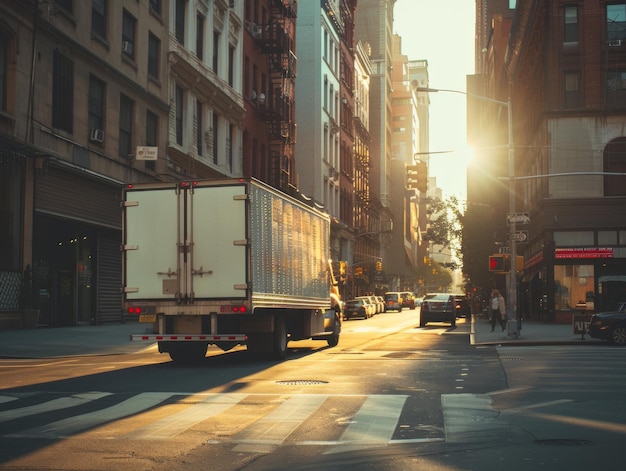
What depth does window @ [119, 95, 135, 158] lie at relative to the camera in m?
34.9

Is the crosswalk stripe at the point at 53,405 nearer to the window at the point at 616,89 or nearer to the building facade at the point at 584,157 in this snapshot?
the building facade at the point at 584,157

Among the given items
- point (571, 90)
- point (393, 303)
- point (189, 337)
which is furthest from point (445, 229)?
point (189, 337)

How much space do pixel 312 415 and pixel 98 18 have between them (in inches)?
1024

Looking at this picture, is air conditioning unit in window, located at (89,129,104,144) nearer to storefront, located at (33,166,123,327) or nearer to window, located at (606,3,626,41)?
storefront, located at (33,166,123,327)

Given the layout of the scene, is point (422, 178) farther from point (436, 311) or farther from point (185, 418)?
point (436, 311)

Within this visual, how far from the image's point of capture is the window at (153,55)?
3769 cm

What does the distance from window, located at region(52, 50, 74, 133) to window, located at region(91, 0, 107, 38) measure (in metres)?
2.62

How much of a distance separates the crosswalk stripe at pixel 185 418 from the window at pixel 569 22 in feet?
125

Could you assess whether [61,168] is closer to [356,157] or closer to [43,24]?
[43,24]

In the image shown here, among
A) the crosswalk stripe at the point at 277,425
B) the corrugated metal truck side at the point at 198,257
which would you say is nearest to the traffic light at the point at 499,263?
the corrugated metal truck side at the point at 198,257

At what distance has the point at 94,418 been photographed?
412 inches

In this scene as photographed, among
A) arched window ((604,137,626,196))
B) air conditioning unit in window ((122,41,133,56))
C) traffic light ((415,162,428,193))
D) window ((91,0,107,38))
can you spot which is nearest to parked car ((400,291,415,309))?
arched window ((604,137,626,196))

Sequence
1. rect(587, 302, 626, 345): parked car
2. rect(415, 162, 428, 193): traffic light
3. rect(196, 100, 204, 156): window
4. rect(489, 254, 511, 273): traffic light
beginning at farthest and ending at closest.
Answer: rect(196, 100, 204, 156): window
rect(489, 254, 511, 273): traffic light
rect(415, 162, 428, 193): traffic light
rect(587, 302, 626, 345): parked car

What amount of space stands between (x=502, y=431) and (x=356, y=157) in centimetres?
8415
